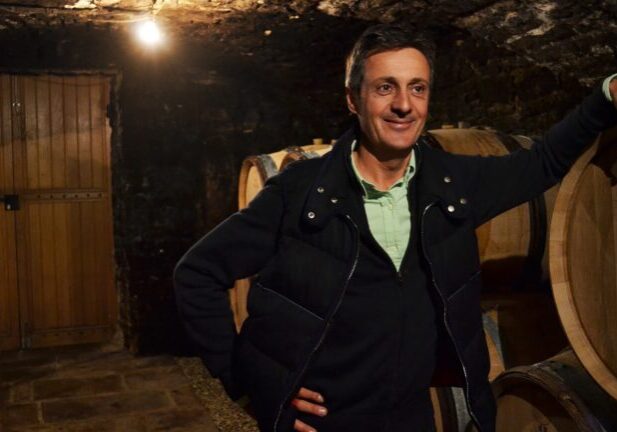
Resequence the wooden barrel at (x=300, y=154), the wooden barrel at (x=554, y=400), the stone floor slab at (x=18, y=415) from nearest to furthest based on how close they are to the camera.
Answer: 1. the wooden barrel at (x=554, y=400)
2. the wooden barrel at (x=300, y=154)
3. the stone floor slab at (x=18, y=415)

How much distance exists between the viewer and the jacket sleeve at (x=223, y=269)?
1.91 metres

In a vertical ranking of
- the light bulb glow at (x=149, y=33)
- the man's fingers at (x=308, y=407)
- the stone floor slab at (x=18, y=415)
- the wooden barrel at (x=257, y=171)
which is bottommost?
the stone floor slab at (x=18, y=415)

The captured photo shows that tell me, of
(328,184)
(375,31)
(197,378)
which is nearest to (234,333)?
(328,184)

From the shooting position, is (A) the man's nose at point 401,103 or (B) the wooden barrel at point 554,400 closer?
(A) the man's nose at point 401,103

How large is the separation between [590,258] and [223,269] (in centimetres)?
103

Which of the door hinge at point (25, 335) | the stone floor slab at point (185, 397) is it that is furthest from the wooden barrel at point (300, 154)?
the door hinge at point (25, 335)

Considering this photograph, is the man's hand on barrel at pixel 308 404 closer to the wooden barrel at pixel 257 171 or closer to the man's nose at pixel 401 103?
the man's nose at pixel 401 103

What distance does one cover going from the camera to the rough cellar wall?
17.9 ft

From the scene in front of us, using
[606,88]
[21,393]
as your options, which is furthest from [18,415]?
[606,88]

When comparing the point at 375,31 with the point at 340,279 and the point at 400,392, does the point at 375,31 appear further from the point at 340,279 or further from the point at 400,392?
the point at 400,392

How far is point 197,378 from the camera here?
538 centimetres

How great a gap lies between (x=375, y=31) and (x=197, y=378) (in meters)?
4.07

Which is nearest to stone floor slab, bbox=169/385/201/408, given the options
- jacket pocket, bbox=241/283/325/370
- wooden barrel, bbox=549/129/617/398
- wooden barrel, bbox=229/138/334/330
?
wooden barrel, bbox=229/138/334/330

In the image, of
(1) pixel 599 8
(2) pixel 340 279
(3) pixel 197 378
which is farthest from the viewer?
(3) pixel 197 378
